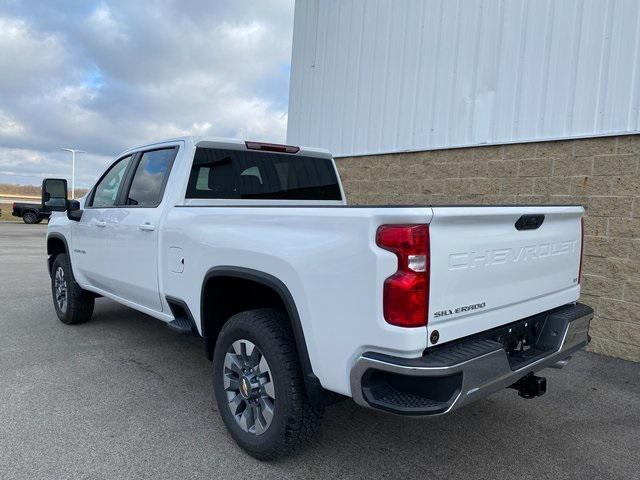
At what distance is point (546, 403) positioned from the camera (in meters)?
3.93

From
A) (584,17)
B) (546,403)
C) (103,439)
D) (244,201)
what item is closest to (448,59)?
(584,17)

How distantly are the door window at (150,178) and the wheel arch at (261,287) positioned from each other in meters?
1.05

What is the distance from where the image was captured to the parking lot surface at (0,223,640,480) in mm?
2855

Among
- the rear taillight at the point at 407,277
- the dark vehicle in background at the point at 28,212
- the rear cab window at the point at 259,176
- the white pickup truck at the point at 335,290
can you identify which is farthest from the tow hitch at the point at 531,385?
the dark vehicle in background at the point at 28,212

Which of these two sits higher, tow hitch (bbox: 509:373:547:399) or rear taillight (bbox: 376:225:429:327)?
rear taillight (bbox: 376:225:429:327)

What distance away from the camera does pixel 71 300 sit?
217 inches

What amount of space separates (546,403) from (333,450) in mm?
1919

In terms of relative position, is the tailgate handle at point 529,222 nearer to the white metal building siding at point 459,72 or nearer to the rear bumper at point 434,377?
the rear bumper at point 434,377

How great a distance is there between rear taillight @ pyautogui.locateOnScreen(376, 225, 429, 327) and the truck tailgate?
0.05 meters

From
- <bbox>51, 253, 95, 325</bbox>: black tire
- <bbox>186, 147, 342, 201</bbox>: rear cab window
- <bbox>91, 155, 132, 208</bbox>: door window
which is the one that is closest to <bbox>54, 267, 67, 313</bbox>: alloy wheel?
<bbox>51, 253, 95, 325</bbox>: black tire

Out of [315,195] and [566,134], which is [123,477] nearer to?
[315,195]

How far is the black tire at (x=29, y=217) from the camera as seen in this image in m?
26.6

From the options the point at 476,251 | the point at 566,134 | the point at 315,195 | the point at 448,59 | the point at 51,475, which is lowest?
the point at 51,475

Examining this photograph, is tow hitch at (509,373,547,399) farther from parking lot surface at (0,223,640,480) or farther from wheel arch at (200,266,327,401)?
wheel arch at (200,266,327,401)
